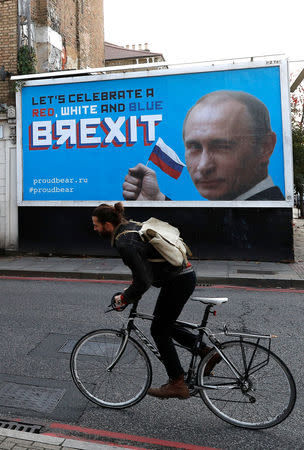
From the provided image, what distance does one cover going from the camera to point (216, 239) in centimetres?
1140

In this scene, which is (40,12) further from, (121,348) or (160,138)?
(121,348)

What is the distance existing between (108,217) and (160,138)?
8.61m

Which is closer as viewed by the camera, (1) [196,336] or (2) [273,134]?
(1) [196,336]

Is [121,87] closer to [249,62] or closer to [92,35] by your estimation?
[249,62]

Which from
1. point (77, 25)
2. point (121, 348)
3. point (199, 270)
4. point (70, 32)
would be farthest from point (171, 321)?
point (77, 25)

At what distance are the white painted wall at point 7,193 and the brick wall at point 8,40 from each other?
3.02 feet

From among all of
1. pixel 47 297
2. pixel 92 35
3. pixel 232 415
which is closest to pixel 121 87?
A: pixel 47 297

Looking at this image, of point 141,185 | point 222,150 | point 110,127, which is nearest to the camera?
point 222,150

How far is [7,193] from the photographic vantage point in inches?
504

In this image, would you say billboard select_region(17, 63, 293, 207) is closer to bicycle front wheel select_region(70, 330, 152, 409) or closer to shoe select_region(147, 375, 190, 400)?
bicycle front wheel select_region(70, 330, 152, 409)

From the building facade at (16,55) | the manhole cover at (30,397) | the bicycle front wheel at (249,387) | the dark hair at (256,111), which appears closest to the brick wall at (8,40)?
the building facade at (16,55)

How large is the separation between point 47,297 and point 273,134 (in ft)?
23.6

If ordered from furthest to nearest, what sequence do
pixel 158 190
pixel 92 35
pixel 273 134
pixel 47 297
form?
pixel 92 35 → pixel 158 190 → pixel 273 134 → pixel 47 297

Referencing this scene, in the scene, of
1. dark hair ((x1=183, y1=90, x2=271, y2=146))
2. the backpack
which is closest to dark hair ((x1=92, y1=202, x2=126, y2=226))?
the backpack
